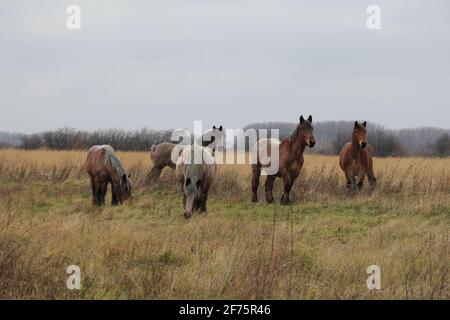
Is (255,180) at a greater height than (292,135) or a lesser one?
lesser

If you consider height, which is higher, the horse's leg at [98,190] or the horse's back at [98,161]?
the horse's back at [98,161]

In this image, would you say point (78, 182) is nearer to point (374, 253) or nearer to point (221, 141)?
point (221, 141)

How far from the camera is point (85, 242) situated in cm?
654

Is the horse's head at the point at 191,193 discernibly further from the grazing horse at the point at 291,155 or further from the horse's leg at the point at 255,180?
the horse's leg at the point at 255,180

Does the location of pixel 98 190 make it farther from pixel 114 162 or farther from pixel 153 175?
pixel 153 175

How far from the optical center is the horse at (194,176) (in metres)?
9.20

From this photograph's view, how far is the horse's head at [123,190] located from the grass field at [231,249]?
25 centimetres

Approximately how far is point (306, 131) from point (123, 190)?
13.6 ft

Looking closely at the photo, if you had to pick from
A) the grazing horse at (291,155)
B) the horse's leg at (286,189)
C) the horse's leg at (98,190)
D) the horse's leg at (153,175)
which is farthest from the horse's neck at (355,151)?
the horse's leg at (98,190)

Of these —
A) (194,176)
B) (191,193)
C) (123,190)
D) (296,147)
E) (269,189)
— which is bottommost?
(269,189)

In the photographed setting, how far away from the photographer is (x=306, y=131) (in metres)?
11.5

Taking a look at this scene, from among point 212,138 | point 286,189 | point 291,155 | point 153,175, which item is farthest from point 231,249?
point 153,175

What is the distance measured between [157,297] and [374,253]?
3131 mm

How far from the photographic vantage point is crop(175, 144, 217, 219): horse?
920 centimetres
